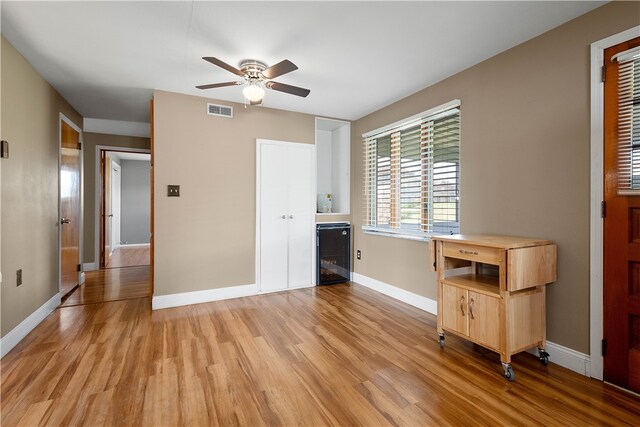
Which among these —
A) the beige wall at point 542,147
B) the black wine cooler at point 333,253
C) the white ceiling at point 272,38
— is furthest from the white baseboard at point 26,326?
the beige wall at point 542,147

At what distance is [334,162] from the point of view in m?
4.88

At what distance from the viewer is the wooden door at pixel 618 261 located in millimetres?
1807

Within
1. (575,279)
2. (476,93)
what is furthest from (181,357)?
(476,93)

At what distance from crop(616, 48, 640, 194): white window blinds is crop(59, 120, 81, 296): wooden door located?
16.7 ft

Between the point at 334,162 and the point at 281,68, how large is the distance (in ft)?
8.57

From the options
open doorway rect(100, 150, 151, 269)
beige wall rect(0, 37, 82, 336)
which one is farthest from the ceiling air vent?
open doorway rect(100, 150, 151, 269)

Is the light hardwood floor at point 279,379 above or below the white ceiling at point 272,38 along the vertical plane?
below

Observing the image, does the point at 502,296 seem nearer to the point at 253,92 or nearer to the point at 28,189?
the point at 253,92

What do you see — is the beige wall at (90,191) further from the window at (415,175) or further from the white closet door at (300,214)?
the window at (415,175)

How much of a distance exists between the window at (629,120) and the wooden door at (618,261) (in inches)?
0.6

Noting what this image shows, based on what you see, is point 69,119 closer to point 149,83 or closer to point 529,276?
point 149,83

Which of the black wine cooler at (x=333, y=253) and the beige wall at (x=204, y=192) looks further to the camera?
the black wine cooler at (x=333, y=253)

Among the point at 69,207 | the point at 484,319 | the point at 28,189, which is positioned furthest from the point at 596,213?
the point at 69,207

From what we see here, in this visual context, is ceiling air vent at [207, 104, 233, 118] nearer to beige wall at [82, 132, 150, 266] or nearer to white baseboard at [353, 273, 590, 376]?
white baseboard at [353, 273, 590, 376]
